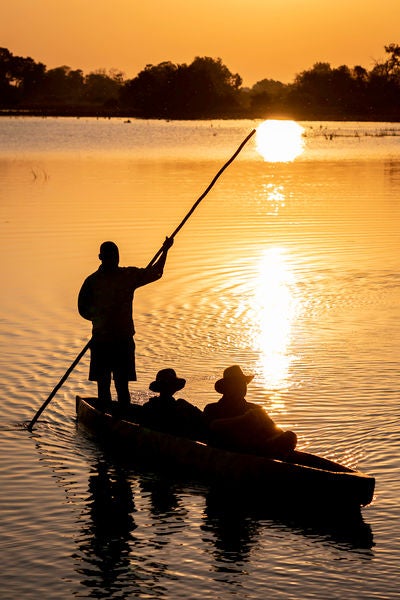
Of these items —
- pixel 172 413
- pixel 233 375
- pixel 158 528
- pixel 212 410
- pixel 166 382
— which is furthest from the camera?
pixel 172 413

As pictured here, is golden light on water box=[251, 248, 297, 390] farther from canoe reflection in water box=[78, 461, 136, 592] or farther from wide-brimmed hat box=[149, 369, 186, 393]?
canoe reflection in water box=[78, 461, 136, 592]

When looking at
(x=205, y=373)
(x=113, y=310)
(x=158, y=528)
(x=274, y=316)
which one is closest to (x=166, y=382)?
(x=113, y=310)

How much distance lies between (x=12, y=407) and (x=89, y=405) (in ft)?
4.38

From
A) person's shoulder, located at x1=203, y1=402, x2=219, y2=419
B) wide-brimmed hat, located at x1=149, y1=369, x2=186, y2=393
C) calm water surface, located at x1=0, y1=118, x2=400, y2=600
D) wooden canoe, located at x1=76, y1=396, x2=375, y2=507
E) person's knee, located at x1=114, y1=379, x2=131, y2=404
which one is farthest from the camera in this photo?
person's knee, located at x1=114, y1=379, x2=131, y2=404

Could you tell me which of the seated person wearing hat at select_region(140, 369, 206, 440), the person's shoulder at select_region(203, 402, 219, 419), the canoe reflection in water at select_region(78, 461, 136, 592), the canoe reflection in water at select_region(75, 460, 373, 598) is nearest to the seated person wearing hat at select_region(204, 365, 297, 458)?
the person's shoulder at select_region(203, 402, 219, 419)

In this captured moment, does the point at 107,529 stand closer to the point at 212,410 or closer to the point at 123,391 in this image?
the point at 212,410

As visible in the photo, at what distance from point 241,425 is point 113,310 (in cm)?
246

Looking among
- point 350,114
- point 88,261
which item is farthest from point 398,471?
point 350,114

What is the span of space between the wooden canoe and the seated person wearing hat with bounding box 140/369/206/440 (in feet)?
0.56

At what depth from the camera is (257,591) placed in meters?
9.45

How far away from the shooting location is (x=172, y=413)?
12641 millimetres

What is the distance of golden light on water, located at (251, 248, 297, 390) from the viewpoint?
16.5 m

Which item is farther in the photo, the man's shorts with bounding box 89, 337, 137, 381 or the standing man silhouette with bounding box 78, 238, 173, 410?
the man's shorts with bounding box 89, 337, 137, 381

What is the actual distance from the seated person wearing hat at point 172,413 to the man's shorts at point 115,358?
3.11 ft
